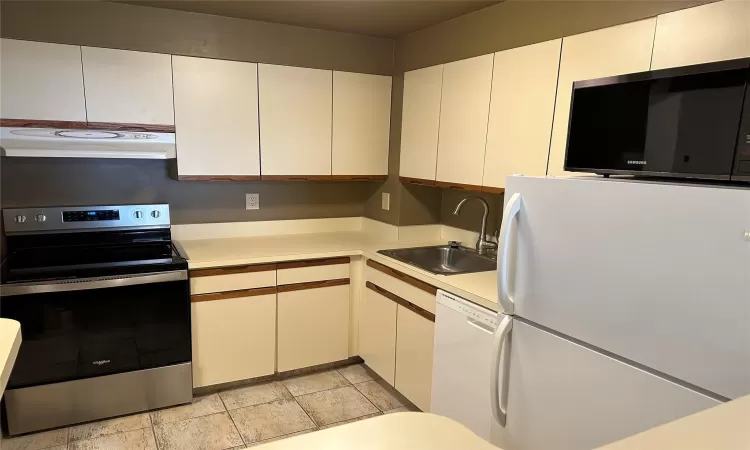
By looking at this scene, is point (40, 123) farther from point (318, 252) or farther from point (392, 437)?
point (392, 437)

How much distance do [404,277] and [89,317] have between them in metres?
1.60

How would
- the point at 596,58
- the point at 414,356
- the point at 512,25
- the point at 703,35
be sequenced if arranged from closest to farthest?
the point at 703,35 < the point at 596,58 < the point at 512,25 < the point at 414,356

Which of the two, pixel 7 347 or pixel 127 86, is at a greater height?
pixel 127 86

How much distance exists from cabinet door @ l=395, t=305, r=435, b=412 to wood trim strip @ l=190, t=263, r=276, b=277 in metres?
0.81

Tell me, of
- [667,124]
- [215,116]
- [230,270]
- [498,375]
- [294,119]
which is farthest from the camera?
[294,119]

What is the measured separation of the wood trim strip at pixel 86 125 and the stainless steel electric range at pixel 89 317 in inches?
19.2

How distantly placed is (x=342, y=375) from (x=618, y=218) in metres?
2.22

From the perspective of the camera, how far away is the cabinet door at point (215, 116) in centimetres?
269

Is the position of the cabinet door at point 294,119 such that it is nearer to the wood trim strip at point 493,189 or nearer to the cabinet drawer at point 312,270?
the cabinet drawer at point 312,270

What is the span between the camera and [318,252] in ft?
9.42

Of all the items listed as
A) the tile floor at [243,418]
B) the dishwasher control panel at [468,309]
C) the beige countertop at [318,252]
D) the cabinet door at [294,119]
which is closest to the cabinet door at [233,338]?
the tile floor at [243,418]

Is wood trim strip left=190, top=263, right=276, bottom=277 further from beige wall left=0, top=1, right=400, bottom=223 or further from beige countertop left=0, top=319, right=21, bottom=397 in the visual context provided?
beige countertop left=0, top=319, right=21, bottom=397

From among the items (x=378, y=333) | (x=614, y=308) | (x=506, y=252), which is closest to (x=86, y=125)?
(x=378, y=333)

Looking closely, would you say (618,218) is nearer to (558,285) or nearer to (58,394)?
(558,285)
